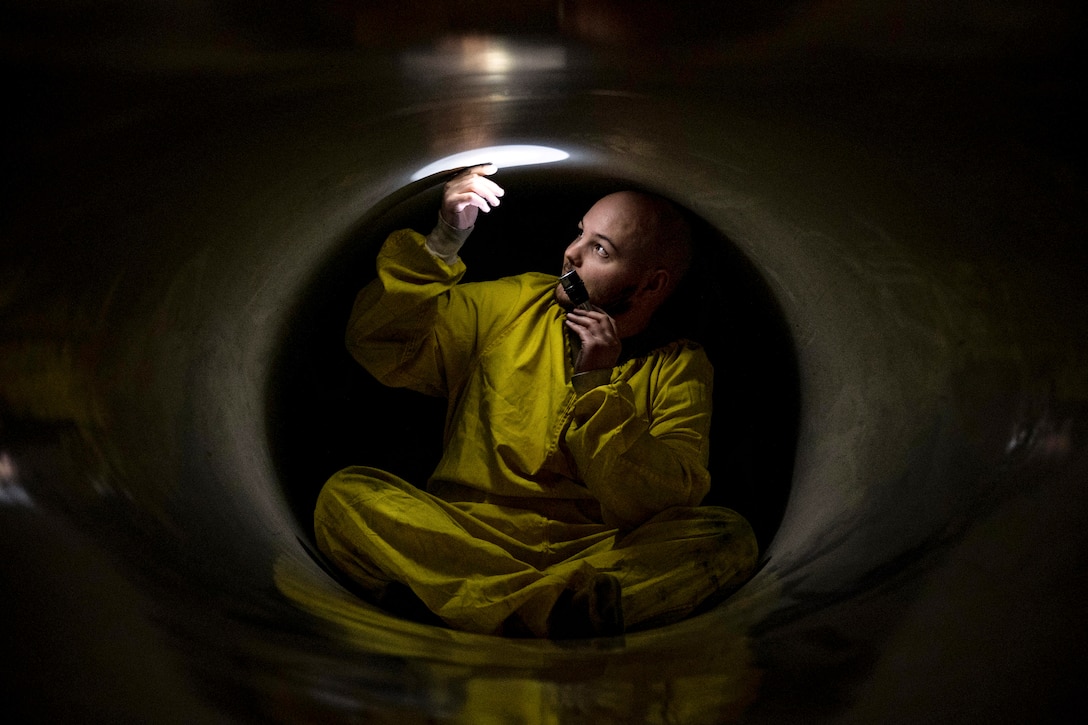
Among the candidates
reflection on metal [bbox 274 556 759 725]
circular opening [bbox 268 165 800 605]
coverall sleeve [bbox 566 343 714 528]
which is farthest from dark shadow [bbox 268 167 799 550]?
reflection on metal [bbox 274 556 759 725]

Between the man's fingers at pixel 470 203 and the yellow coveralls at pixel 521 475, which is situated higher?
the man's fingers at pixel 470 203

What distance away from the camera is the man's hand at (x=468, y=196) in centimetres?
105

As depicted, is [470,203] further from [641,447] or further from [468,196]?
[641,447]

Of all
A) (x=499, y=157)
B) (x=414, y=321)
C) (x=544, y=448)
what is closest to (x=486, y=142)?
(x=499, y=157)

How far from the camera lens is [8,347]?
59cm

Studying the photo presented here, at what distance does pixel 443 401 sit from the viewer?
129 cm

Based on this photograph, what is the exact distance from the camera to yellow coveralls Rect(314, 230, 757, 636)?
950 millimetres

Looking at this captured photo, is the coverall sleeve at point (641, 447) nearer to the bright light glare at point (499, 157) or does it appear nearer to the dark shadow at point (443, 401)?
the dark shadow at point (443, 401)

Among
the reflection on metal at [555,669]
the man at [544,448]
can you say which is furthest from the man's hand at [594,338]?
the reflection on metal at [555,669]

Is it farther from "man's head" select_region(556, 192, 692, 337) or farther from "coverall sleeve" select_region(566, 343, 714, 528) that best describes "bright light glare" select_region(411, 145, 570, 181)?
"coverall sleeve" select_region(566, 343, 714, 528)

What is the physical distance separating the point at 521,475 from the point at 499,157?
0.38 metres

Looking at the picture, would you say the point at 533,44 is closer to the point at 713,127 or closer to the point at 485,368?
the point at 713,127

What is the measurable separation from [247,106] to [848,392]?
0.67m

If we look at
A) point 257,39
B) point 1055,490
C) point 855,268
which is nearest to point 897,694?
point 1055,490
